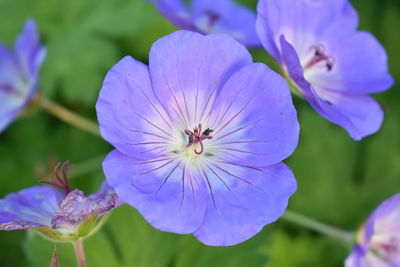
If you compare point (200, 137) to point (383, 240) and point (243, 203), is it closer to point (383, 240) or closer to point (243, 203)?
point (243, 203)

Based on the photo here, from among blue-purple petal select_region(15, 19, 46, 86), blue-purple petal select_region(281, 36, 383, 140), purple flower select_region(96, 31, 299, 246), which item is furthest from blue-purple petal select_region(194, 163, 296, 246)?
blue-purple petal select_region(15, 19, 46, 86)

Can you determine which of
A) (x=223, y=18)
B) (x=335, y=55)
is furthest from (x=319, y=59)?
(x=223, y=18)

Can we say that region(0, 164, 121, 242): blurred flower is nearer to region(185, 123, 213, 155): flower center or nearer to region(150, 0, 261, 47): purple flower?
region(185, 123, 213, 155): flower center

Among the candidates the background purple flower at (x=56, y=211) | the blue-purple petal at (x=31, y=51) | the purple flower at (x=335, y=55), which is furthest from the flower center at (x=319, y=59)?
the blue-purple petal at (x=31, y=51)

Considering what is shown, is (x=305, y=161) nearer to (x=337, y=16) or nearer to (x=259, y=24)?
(x=337, y=16)

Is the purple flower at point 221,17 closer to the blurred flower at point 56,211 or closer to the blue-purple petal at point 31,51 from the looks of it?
the blue-purple petal at point 31,51

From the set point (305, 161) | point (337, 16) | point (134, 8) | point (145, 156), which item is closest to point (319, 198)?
point (305, 161)
